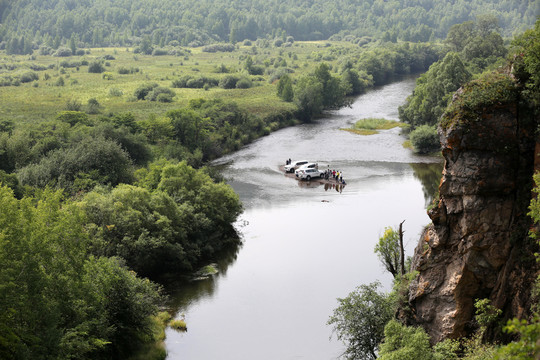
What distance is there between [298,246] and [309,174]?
27784 mm

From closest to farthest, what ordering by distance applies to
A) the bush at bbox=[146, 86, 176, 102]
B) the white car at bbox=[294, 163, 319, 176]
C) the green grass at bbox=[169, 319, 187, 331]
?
the green grass at bbox=[169, 319, 187, 331] < the white car at bbox=[294, 163, 319, 176] < the bush at bbox=[146, 86, 176, 102]

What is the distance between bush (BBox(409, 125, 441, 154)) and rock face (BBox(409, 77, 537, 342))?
2950 inches

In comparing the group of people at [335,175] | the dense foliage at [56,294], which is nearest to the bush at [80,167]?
the dense foliage at [56,294]

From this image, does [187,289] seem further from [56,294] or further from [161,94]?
[161,94]

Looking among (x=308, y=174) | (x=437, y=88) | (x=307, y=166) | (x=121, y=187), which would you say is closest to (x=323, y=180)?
(x=308, y=174)

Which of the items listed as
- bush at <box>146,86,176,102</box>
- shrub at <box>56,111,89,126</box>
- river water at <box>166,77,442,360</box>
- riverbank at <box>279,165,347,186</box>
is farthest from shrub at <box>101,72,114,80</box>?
riverbank at <box>279,165,347,186</box>

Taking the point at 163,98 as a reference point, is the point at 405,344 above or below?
below

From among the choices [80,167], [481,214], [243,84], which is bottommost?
[80,167]

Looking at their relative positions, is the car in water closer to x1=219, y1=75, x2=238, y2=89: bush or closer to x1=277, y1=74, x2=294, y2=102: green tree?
x1=277, y1=74, x2=294, y2=102: green tree

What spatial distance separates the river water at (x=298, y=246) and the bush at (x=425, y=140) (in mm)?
1922

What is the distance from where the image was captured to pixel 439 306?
39094mm

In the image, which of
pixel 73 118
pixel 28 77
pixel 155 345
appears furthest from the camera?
pixel 28 77

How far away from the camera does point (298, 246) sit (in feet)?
236

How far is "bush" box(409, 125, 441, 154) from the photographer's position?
367 feet
